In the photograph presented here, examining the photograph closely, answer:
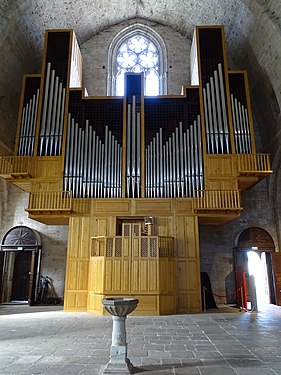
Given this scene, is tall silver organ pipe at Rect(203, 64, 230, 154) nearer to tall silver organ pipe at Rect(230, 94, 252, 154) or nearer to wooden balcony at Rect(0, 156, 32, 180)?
tall silver organ pipe at Rect(230, 94, 252, 154)

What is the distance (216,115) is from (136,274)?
21.7 feet

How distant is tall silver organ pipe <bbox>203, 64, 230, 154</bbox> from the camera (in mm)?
11375

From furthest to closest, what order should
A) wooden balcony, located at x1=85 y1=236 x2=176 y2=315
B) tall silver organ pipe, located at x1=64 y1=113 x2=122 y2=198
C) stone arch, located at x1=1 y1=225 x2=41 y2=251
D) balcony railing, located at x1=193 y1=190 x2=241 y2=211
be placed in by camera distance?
stone arch, located at x1=1 y1=225 x2=41 y2=251 → tall silver organ pipe, located at x1=64 y1=113 x2=122 y2=198 → balcony railing, located at x1=193 y1=190 x2=241 y2=211 → wooden balcony, located at x1=85 y1=236 x2=176 y2=315

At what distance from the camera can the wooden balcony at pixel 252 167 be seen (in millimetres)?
10711

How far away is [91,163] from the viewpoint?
1134 centimetres

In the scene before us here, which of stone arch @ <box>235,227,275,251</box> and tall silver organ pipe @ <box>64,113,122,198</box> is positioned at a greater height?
tall silver organ pipe @ <box>64,113,122,198</box>

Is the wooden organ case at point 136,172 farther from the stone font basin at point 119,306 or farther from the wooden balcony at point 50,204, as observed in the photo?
the stone font basin at point 119,306

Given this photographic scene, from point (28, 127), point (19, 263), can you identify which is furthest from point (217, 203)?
point (19, 263)

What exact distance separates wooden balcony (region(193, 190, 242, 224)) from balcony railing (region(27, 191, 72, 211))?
14.6 ft

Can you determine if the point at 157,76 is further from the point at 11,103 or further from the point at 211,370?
the point at 211,370

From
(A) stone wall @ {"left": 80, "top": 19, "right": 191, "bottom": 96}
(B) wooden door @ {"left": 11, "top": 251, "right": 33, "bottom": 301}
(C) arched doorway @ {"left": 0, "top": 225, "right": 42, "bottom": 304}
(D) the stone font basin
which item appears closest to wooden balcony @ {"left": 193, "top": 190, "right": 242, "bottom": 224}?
(D) the stone font basin

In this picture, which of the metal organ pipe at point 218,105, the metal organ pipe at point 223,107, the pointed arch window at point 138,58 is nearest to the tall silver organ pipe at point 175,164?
the metal organ pipe at point 218,105

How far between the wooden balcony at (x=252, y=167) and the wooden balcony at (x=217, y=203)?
27.5 inches

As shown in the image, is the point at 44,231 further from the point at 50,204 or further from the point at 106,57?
the point at 106,57
